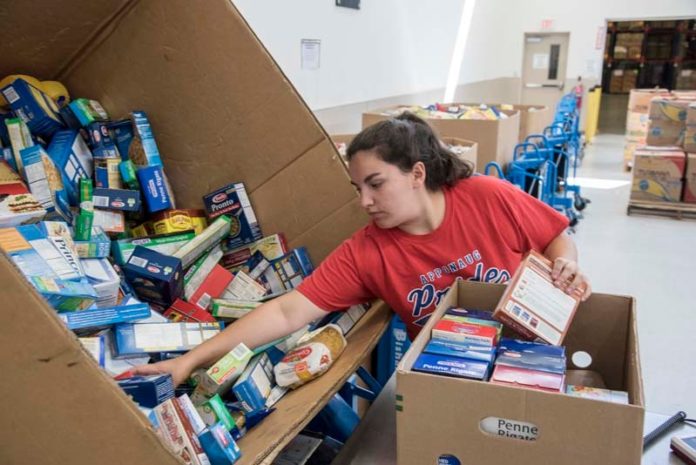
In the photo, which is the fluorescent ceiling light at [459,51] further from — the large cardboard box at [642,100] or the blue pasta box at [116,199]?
the blue pasta box at [116,199]

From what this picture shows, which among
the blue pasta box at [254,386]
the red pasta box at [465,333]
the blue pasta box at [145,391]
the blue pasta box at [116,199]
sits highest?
the blue pasta box at [116,199]

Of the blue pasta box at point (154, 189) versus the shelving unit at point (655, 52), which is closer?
the blue pasta box at point (154, 189)

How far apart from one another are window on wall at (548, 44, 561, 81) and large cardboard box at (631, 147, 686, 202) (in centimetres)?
559

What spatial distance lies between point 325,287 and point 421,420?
2.09 feet

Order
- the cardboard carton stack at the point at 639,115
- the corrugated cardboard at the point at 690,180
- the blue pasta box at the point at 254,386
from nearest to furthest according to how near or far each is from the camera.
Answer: the blue pasta box at the point at 254,386 < the corrugated cardboard at the point at 690,180 < the cardboard carton stack at the point at 639,115

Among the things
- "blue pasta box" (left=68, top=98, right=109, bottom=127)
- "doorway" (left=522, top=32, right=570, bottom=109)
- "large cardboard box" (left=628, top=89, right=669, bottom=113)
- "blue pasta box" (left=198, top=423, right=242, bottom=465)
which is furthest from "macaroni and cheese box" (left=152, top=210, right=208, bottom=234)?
"doorway" (left=522, top=32, right=570, bottom=109)

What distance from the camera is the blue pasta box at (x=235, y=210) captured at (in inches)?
75.3

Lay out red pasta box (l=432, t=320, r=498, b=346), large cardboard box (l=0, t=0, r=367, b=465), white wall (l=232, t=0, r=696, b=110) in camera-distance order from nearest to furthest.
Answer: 1. red pasta box (l=432, t=320, r=498, b=346)
2. large cardboard box (l=0, t=0, r=367, b=465)
3. white wall (l=232, t=0, r=696, b=110)

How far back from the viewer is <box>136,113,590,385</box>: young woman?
152 cm

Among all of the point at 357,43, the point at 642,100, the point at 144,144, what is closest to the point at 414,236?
the point at 144,144

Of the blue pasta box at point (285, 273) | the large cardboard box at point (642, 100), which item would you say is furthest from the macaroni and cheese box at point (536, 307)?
the large cardboard box at point (642, 100)

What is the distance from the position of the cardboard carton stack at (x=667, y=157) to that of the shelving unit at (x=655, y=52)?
948 centimetres

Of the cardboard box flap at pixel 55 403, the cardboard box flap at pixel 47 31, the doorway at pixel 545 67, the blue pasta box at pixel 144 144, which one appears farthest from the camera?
the doorway at pixel 545 67

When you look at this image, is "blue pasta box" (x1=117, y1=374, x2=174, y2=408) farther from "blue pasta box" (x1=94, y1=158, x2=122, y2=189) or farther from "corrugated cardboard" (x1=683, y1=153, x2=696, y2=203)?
"corrugated cardboard" (x1=683, y1=153, x2=696, y2=203)
